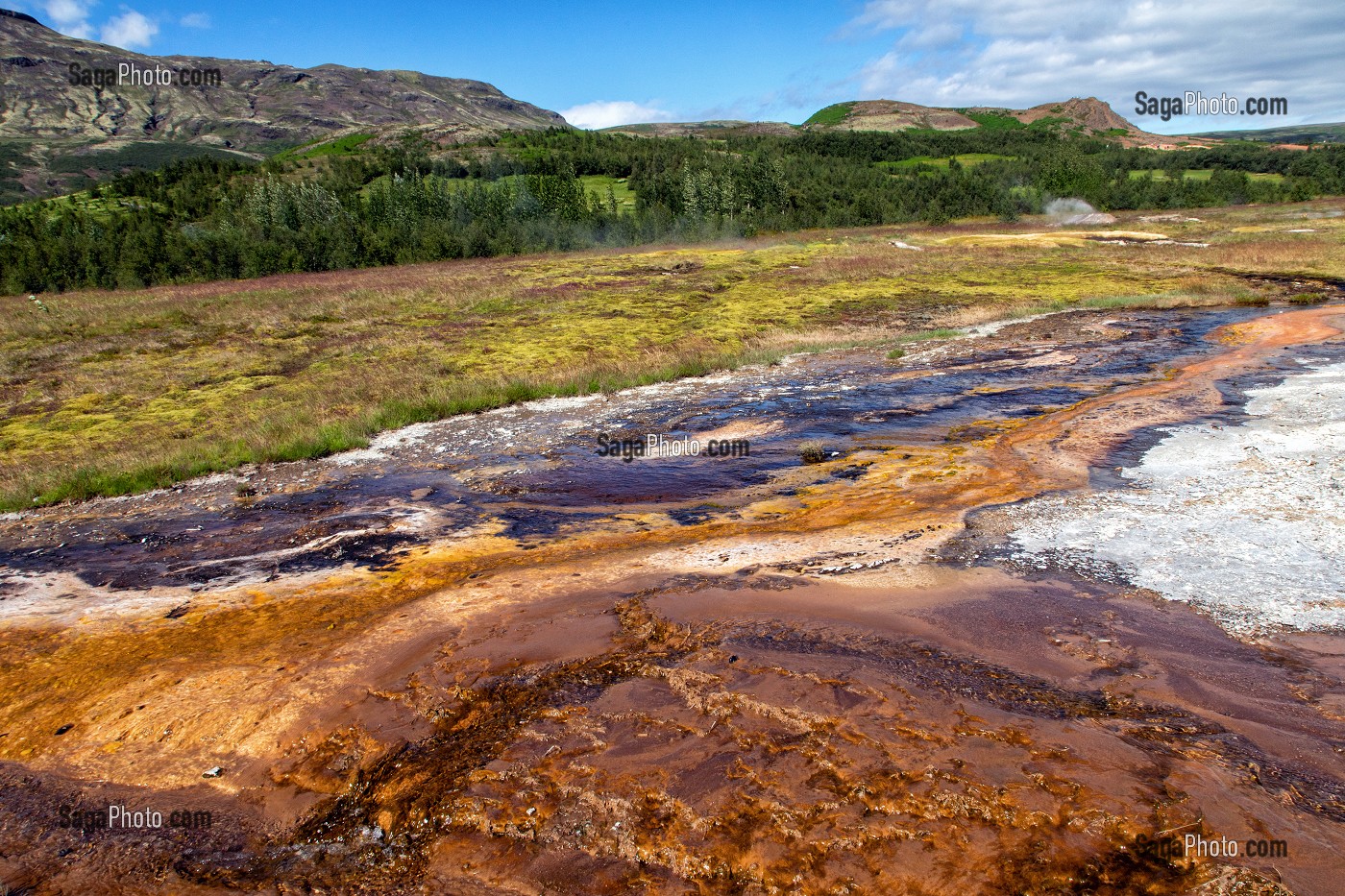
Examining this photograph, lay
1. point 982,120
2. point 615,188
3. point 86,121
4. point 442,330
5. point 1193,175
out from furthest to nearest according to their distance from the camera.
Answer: point 86,121 < point 982,120 < point 615,188 < point 1193,175 < point 442,330

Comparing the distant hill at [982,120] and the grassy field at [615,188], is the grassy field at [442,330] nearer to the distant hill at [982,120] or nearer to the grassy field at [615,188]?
the grassy field at [615,188]

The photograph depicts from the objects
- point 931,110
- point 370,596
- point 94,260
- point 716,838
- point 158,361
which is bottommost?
point 716,838

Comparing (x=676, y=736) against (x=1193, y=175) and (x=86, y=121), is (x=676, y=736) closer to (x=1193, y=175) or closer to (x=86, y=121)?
(x=1193, y=175)

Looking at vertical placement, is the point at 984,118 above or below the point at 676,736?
above

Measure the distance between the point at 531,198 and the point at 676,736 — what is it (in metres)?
63.1

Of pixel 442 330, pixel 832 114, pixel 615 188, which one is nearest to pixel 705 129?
pixel 832 114

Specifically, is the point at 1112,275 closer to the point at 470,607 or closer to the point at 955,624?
the point at 955,624

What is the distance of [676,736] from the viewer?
4453 mm

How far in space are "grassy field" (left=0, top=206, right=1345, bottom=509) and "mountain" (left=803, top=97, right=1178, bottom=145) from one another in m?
81.8

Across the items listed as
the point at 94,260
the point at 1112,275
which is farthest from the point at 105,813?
the point at 94,260

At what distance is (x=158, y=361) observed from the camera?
71.6 feet

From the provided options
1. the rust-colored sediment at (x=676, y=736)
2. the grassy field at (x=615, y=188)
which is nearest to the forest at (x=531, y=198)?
the grassy field at (x=615, y=188)

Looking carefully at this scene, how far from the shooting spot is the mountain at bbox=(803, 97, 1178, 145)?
112m

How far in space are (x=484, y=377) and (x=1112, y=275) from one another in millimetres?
26552
